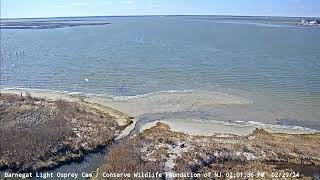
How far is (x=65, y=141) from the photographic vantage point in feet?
73.0

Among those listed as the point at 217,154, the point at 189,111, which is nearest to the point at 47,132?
the point at 217,154

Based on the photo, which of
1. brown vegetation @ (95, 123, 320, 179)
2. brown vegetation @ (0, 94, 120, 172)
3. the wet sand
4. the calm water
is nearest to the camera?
brown vegetation @ (95, 123, 320, 179)

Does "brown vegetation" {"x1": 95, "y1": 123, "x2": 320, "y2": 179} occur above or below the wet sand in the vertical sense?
below

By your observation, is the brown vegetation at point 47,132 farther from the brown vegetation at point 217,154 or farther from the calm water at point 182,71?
the calm water at point 182,71

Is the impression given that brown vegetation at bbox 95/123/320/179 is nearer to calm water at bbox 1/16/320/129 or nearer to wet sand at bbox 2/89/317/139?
wet sand at bbox 2/89/317/139

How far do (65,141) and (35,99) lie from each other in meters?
10.7

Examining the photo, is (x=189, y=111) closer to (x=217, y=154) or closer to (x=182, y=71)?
(x=217, y=154)

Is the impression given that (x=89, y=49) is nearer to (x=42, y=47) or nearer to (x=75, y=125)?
(x=42, y=47)

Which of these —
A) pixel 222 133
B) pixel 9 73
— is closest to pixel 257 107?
pixel 222 133

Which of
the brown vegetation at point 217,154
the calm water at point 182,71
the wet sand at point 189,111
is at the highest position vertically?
the calm water at point 182,71

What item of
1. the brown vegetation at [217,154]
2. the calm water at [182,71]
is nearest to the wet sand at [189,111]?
the calm water at [182,71]

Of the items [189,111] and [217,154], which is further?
[189,111]

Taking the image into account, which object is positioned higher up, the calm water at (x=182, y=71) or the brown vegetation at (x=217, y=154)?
the calm water at (x=182, y=71)

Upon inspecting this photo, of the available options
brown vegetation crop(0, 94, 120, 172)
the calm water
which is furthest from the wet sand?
brown vegetation crop(0, 94, 120, 172)
